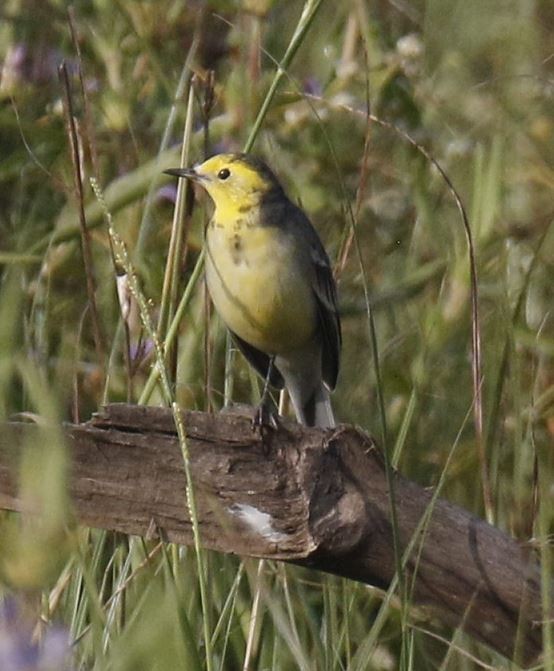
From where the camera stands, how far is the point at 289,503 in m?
1.78

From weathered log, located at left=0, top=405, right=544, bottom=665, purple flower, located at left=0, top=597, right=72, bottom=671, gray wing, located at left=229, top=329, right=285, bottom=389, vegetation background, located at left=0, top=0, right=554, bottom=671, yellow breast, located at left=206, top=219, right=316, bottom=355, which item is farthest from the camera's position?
gray wing, located at left=229, top=329, right=285, bottom=389

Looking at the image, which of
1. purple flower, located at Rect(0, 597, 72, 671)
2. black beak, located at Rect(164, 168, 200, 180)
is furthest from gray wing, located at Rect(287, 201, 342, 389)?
purple flower, located at Rect(0, 597, 72, 671)

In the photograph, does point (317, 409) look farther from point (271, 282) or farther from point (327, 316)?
point (271, 282)

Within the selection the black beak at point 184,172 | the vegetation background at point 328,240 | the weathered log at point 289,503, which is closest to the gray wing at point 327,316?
the vegetation background at point 328,240

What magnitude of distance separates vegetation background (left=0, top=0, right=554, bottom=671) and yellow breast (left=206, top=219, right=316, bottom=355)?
7 centimetres

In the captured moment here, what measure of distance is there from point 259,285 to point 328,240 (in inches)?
32.4

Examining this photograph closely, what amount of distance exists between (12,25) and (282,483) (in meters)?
1.97

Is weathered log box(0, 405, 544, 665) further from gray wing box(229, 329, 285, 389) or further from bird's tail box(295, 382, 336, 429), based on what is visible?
bird's tail box(295, 382, 336, 429)

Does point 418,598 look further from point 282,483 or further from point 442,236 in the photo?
point 442,236

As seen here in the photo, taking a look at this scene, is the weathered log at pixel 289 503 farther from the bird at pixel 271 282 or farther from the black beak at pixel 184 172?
the bird at pixel 271 282

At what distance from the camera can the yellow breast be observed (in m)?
2.69

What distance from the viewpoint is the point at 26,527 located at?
78 cm

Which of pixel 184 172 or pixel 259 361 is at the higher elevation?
pixel 184 172

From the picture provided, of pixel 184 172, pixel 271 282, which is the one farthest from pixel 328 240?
pixel 184 172
